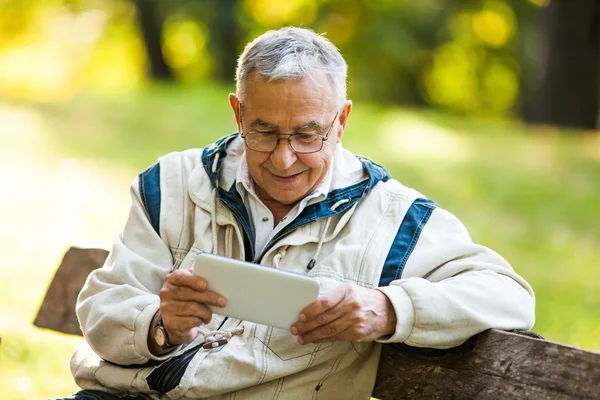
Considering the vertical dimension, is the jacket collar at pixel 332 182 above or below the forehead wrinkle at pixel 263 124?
below

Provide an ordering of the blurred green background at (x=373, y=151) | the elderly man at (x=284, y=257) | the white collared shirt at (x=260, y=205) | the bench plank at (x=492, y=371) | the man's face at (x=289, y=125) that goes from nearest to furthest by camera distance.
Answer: the bench plank at (x=492, y=371), the elderly man at (x=284, y=257), the man's face at (x=289, y=125), the white collared shirt at (x=260, y=205), the blurred green background at (x=373, y=151)

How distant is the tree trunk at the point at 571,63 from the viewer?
12641 mm

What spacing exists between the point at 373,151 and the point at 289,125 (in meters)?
8.13

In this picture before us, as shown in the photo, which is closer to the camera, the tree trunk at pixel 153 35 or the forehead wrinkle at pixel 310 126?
the forehead wrinkle at pixel 310 126

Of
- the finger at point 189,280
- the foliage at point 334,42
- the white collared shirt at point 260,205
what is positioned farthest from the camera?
the foliage at point 334,42

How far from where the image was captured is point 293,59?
3150 mm

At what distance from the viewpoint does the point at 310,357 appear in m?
3.07

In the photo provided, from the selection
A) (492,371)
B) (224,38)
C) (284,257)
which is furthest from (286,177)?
(224,38)

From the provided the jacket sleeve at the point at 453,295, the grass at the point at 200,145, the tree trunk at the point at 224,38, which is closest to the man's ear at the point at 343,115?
the jacket sleeve at the point at 453,295

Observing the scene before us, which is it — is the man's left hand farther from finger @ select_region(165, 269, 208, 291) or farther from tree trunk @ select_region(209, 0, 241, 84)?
tree trunk @ select_region(209, 0, 241, 84)

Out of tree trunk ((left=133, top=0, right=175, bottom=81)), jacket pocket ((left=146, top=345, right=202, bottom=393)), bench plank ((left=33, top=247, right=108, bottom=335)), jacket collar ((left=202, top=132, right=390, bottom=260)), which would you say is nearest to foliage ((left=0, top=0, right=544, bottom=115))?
tree trunk ((left=133, top=0, right=175, bottom=81))

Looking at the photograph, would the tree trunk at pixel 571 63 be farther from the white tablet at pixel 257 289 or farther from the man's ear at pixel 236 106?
the white tablet at pixel 257 289

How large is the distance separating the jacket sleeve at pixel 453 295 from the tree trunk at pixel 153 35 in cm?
1736

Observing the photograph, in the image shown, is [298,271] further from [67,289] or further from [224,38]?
[224,38]
